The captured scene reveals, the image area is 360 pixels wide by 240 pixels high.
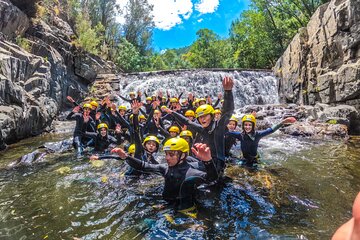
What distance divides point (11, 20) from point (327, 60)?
18.9 meters

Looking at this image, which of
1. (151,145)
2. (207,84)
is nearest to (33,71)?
(151,145)

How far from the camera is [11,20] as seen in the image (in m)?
14.7

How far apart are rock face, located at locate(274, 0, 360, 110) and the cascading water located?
168 cm

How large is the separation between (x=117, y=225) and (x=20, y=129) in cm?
942

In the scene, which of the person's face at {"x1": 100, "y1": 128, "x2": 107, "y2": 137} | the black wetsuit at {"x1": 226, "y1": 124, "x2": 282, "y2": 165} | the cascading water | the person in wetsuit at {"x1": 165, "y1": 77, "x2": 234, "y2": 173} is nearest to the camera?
the person in wetsuit at {"x1": 165, "y1": 77, "x2": 234, "y2": 173}

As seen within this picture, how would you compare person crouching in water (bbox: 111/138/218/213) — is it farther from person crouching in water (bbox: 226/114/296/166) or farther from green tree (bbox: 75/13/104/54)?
green tree (bbox: 75/13/104/54)

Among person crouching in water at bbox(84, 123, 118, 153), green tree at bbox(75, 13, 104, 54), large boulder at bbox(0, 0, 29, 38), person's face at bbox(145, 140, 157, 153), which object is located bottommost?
person crouching in water at bbox(84, 123, 118, 153)

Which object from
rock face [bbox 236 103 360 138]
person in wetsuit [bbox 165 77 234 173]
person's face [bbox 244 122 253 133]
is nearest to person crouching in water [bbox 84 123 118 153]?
person in wetsuit [bbox 165 77 234 173]

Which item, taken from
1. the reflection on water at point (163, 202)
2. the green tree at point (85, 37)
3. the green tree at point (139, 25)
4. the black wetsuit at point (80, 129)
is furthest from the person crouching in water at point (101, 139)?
the green tree at point (139, 25)

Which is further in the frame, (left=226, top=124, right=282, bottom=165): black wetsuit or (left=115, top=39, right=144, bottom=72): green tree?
(left=115, top=39, right=144, bottom=72): green tree

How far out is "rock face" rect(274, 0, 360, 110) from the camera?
1378 centimetres

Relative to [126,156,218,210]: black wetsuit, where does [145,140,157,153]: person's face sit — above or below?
above

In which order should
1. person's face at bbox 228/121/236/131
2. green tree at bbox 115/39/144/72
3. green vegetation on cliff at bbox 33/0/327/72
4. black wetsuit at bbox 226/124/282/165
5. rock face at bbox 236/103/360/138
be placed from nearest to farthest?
black wetsuit at bbox 226/124/282/165 → person's face at bbox 228/121/236/131 → rock face at bbox 236/103/360/138 → green vegetation on cliff at bbox 33/0/327/72 → green tree at bbox 115/39/144/72

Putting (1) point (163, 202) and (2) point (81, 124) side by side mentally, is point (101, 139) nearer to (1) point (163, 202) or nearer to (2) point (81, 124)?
(2) point (81, 124)
